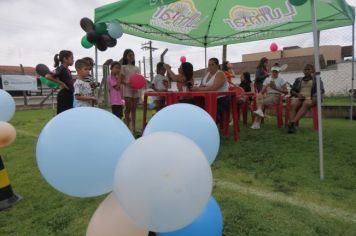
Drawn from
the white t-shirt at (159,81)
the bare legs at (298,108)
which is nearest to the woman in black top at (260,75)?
the bare legs at (298,108)

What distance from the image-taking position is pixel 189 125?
71.9 inches

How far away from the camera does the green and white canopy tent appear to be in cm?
615

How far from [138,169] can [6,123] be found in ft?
6.34

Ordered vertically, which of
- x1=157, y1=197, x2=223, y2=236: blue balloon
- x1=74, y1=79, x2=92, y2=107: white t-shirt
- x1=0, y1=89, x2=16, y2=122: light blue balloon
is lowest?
x1=157, y1=197, x2=223, y2=236: blue balloon

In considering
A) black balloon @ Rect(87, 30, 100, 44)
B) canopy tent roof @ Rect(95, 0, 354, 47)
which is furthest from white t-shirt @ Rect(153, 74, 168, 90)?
black balloon @ Rect(87, 30, 100, 44)

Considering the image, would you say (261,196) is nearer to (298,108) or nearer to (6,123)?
(6,123)

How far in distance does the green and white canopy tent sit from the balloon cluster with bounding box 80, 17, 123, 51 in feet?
1.11

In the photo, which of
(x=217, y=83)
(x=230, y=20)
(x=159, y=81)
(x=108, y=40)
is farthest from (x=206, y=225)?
(x=230, y=20)

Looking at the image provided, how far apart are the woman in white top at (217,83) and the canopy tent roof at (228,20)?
158cm

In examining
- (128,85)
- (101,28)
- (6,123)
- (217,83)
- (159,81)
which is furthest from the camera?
(159,81)

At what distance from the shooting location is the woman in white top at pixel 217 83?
485 cm

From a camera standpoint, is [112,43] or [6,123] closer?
[6,123]

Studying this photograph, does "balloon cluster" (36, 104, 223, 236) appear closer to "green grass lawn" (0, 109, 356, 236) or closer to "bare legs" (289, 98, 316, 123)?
"green grass lawn" (0, 109, 356, 236)

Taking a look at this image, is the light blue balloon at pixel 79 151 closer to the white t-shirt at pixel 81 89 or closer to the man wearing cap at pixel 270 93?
the white t-shirt at pixel 81 89
